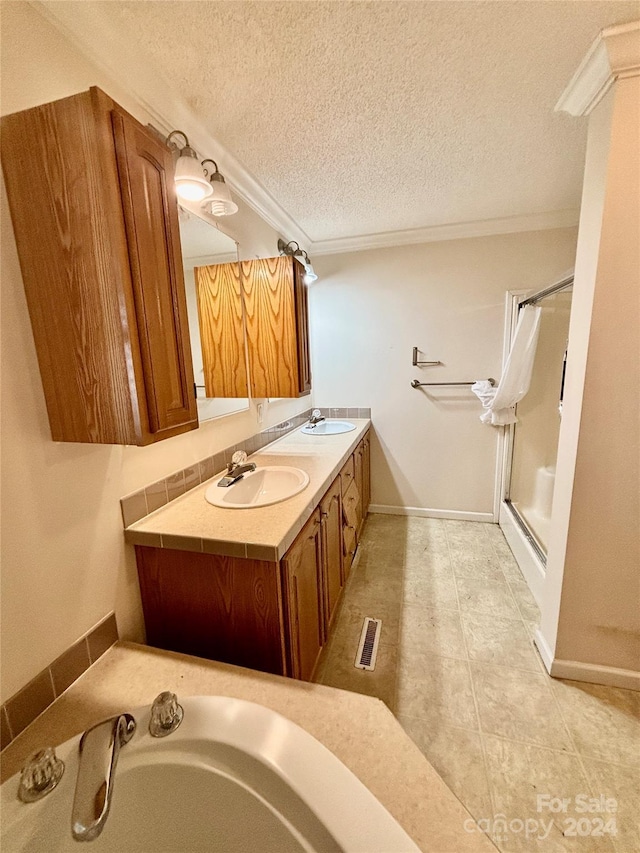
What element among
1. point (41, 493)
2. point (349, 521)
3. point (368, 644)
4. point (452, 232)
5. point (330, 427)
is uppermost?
point (452, 232)

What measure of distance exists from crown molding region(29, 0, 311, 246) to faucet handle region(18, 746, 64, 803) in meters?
1.74

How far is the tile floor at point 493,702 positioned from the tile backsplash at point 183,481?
1.07 meters

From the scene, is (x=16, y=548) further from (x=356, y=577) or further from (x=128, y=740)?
(x=356, y=577)

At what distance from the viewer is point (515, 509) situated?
8.20ft

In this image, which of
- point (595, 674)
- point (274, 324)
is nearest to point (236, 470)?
point (274, 324)

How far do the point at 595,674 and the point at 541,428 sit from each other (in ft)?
5.33

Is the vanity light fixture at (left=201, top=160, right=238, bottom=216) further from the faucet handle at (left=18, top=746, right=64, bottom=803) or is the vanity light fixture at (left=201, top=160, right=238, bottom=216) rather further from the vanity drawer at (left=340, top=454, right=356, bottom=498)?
the faucet handle at (left=18, top=746, right=64, bottom=803)

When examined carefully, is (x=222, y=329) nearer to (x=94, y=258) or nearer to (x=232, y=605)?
(x=94, y=258)

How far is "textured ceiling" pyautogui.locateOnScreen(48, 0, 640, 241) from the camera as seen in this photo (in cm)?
94

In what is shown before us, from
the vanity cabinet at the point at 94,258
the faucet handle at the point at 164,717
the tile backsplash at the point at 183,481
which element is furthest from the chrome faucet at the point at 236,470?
the faucet handle at the point at 164,717

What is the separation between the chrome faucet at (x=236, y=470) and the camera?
4.68ft

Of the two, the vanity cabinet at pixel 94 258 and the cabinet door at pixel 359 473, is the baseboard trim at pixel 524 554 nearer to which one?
the cabinet door at pixel 359 473

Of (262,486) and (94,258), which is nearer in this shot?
(94,258)

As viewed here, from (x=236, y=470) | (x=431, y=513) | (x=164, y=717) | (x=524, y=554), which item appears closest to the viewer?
(x=164, y=717)
